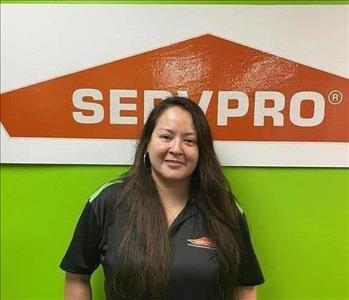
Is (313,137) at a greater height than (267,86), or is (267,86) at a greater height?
(267,86)

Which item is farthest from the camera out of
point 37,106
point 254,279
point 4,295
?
point 4,295

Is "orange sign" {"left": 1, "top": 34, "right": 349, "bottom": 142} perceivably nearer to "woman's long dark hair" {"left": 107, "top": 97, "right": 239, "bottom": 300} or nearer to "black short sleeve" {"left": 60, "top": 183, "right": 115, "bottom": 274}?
"woman's long dark hair" {"left": 107, "top": 97, "right": 239, "bottom": 300}

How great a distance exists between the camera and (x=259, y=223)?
1635 mm

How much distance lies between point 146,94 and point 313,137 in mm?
626

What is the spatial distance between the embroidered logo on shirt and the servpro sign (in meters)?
0.40

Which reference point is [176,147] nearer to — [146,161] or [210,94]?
[146,161]

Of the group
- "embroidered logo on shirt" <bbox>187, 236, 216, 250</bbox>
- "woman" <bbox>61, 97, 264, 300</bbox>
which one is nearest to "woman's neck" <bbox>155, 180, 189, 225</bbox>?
"woman" <bbox>61, 97, 264, 300</bbox>

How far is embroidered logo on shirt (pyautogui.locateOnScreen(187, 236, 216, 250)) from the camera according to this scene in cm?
134

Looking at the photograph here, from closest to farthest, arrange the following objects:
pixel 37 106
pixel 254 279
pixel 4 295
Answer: pixel 254 279 → pixel 37 106 → pixel 4 295

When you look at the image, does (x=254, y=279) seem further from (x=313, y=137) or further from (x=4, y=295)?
(x=4, y=295)

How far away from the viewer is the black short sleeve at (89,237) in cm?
138

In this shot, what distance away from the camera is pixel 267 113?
156 centimetres

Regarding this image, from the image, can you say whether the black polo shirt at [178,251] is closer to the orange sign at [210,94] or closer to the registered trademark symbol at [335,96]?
the orange sign at [210,94]

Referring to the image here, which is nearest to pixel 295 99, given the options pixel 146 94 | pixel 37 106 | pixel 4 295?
pixel 146 94
